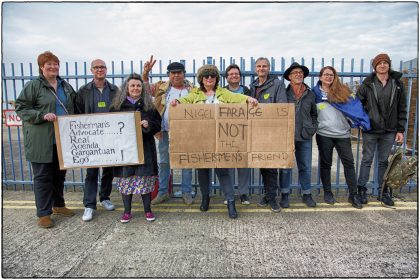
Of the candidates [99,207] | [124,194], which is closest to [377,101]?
[124,194]

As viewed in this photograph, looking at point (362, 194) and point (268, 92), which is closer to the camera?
point (268, 92)

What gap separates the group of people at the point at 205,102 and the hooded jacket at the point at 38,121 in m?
0.01

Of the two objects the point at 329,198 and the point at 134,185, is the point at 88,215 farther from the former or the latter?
the point at 329,198

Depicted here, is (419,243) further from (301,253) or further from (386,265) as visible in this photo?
(301,253)

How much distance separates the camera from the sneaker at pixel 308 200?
4477mm

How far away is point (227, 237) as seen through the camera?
3.53 meters

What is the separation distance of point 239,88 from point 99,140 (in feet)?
6.74

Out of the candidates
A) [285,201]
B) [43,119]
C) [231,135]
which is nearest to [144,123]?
[231,135]

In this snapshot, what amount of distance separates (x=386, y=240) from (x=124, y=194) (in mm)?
3197

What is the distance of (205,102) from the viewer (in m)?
3.93

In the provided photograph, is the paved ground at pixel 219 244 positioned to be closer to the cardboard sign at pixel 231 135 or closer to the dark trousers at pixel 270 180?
the dark trousers at pixel 270 180

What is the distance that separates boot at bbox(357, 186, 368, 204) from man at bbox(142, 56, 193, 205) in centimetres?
261

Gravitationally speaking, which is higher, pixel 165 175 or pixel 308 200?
pixel 165 175

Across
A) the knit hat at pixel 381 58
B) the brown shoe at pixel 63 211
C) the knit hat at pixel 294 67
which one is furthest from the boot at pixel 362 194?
the brown shoe at pixel 63 211
